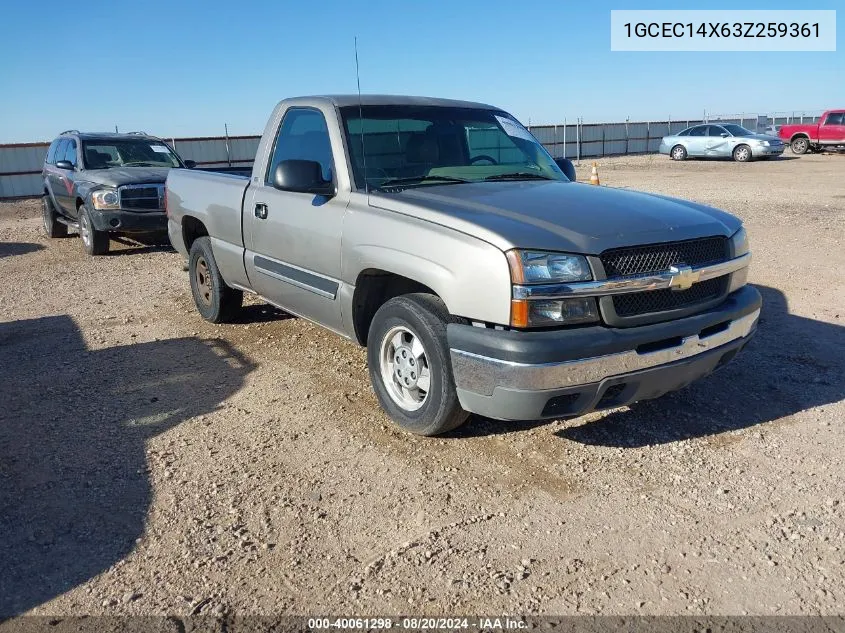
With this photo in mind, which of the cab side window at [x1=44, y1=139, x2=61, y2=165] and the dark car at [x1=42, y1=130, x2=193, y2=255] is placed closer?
the dark car at [x1=42, y1=130, x2=193, y2=255]

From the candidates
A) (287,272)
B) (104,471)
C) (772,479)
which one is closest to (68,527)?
(104,471)

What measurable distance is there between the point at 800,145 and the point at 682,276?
102ft

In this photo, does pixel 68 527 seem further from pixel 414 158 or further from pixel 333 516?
pixel 414 158

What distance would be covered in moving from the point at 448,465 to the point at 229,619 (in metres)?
1.46

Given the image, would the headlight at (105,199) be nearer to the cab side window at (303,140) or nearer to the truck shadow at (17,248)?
the truck shadow at (17,248)

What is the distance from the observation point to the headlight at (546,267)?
3.24m

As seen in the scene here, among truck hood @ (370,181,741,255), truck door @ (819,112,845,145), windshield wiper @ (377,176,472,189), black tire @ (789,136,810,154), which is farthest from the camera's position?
black tire @ (789,136,810,154)

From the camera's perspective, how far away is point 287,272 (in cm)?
488

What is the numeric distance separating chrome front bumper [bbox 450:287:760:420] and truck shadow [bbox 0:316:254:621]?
1.70 meters

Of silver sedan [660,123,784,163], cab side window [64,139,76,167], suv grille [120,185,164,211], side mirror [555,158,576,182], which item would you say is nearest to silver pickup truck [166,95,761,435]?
side mirror [555,158,576,182]

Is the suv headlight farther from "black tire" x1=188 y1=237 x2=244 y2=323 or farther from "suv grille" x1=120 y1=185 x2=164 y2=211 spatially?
"suv grille" x1=120 y1=185 x2=164 y2=211

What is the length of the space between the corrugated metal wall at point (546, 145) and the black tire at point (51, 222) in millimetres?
2911

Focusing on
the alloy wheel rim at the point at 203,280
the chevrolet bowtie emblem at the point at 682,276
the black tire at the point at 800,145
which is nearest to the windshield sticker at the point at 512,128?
the chevrolet bowtie emblem at the point at 682,276

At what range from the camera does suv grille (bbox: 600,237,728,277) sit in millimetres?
3383
